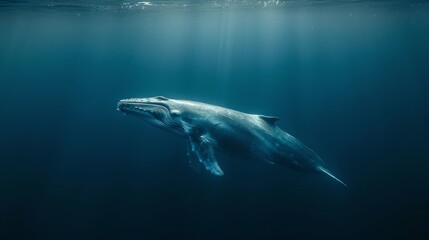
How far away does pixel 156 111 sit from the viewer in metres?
9.78

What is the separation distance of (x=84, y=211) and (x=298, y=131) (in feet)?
57.4

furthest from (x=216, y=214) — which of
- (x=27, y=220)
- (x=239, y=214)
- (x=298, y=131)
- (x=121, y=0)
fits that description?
(x=121, y=0)

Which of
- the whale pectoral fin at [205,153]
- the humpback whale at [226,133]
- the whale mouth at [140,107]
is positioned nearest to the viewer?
the whale pectoral fin at [205,153]

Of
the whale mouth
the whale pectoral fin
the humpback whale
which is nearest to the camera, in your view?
the whale pectoral fin

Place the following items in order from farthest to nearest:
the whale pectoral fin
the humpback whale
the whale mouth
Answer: the whale mouth, the humpback whale, the whale pectoral fin

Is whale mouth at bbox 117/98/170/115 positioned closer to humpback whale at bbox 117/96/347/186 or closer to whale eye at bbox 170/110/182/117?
humpback whale at bbox 117/96/347/186

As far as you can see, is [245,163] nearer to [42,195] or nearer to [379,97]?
[42,195]

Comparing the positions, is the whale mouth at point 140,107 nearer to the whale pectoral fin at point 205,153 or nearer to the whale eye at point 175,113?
the whale eye at point 175,113

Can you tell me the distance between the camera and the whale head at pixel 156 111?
971cm

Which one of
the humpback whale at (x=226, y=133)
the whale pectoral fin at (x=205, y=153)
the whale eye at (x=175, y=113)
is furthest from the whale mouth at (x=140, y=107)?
the whale pectoral fin at (x=205, y=153)

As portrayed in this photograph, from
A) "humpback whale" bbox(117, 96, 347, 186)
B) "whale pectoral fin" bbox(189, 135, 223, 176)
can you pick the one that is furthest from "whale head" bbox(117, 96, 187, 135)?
"whale pectoral fin" bbox(189, 135, 223, 176)

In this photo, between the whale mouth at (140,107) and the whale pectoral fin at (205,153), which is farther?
the whale mouth at (140,107)

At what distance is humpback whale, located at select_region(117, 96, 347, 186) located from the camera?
9.51m

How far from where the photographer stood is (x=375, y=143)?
76.3 ft
